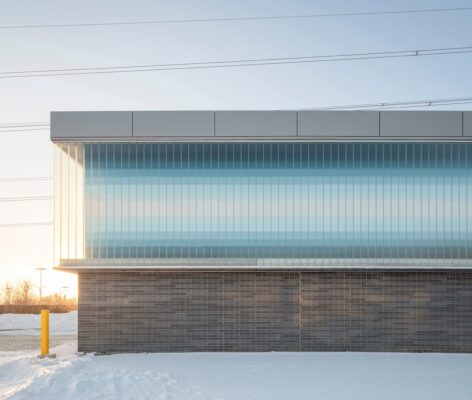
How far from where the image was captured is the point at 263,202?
16.9 meters

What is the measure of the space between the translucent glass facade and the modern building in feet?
0.11

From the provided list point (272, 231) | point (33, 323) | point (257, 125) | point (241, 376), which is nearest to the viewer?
point (241, 376)

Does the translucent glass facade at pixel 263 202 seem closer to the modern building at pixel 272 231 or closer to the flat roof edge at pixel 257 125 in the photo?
the modern building at pixel 272 231

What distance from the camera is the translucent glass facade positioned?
1673 cm

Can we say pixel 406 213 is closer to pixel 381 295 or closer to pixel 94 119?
pixel 381 295

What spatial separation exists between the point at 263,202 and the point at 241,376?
510cm

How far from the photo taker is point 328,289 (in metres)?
16.8

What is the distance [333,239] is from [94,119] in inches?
262

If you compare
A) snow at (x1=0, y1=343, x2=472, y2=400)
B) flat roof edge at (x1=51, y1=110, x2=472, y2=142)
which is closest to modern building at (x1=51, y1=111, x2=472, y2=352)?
flat roof edge at (x1=51, y1=110, x2=472, y2=142)

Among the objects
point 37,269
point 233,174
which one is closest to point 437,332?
point 233,174

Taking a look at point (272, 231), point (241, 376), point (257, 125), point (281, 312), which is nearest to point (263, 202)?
point (272, 231)

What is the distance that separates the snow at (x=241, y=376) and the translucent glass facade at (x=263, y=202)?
2.44 metres

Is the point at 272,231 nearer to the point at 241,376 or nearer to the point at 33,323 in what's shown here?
the point at 241,376

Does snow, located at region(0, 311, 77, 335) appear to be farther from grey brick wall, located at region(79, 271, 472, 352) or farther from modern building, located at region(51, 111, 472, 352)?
modern building, located at region(51, 111, 472, 352)
